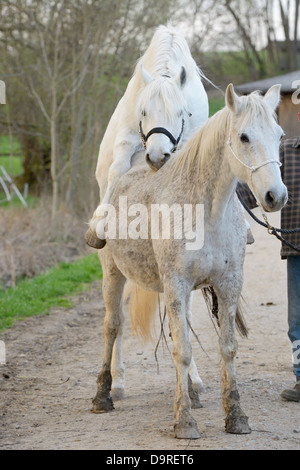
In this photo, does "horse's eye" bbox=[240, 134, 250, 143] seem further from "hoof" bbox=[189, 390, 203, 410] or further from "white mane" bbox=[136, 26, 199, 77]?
"white mane" bbox=[136, 26, 199, 77]

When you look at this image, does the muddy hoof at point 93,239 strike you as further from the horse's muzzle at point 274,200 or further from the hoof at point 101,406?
the horse's muzzle at point 274,200

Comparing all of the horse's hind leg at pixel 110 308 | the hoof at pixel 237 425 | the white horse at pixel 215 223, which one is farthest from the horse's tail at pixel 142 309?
the hoof at pixel 237 425

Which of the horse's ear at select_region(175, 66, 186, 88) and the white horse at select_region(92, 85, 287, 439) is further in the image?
the horse's ear at select_region(175, 66, 186, 88)

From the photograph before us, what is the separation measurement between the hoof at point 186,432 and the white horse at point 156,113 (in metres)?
1.69

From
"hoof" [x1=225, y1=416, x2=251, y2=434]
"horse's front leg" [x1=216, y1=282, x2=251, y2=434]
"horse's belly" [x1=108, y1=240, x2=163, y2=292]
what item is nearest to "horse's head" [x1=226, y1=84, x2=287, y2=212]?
"horse's front leg" [x1=216, y1=282, x2=251, y2=434]

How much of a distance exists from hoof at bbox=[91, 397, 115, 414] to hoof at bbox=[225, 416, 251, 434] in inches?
46.2

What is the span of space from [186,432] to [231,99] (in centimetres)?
198

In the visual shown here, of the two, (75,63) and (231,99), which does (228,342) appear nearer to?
(231,99)

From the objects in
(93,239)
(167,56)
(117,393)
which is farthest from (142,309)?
(167,56)

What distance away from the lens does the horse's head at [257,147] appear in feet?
12.8

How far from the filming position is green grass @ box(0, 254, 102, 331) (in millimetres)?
8914

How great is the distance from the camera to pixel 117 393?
577 centimetres

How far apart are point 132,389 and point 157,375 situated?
14.9 inches

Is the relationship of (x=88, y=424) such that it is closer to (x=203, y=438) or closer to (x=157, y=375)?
(x=203, y=438)
